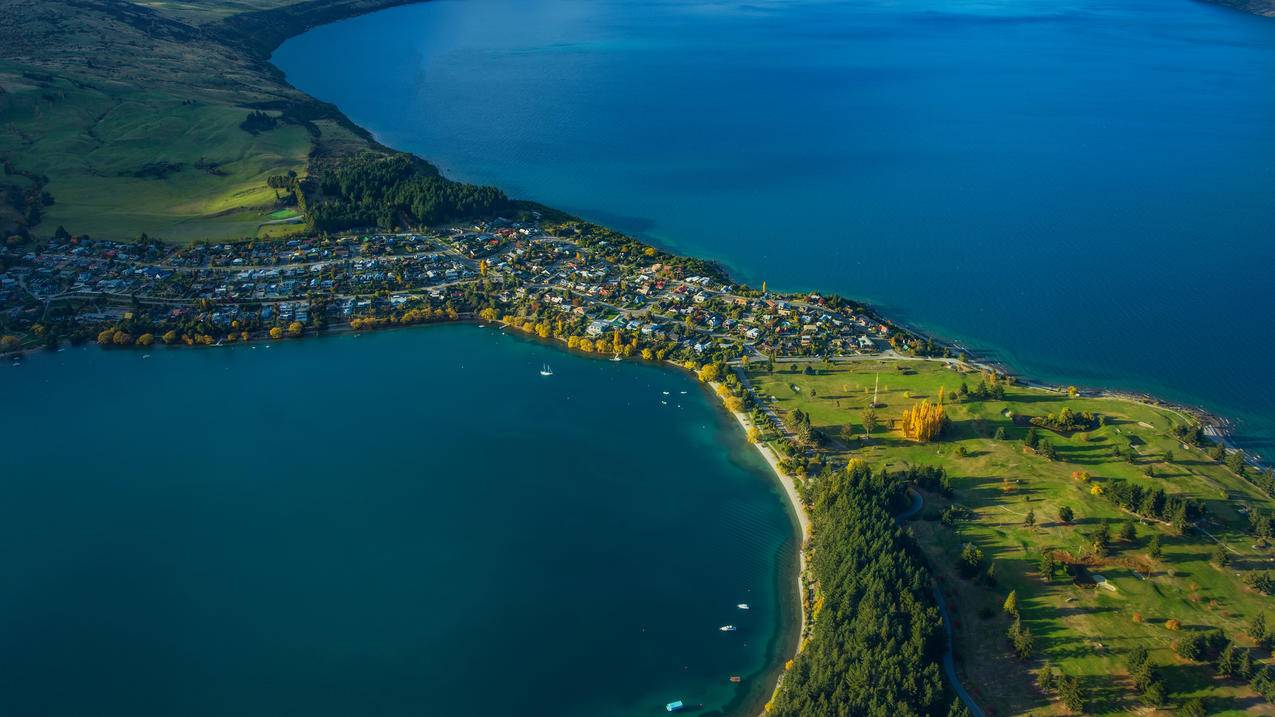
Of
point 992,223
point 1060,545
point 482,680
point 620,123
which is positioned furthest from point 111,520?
point 620,123

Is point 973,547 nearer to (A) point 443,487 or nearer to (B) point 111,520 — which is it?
(A) point 443,487

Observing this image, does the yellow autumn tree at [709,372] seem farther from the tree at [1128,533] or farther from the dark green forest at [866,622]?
the tree at [1128,533]

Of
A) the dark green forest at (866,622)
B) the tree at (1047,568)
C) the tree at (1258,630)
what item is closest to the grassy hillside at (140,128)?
the dark green forest at (866,622)

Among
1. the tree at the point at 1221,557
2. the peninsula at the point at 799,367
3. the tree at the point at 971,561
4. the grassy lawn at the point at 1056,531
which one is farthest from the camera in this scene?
the tree at the point at 1221,557

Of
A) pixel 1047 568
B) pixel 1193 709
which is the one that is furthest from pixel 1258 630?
pixel 1047 568

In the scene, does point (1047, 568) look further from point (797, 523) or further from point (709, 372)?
point (709, 372)

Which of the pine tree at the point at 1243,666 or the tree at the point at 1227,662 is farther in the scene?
the tree at the point at 1227,662
